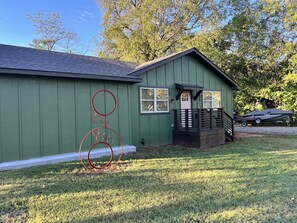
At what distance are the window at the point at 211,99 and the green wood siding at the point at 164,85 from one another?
282 mm

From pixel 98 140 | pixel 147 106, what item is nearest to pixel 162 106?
pixel 147 106

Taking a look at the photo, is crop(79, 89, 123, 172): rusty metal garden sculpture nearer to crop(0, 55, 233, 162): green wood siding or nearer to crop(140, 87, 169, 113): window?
crop(0, 55, 233, 162): green wood siding

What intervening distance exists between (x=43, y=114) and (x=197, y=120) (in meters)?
4.85

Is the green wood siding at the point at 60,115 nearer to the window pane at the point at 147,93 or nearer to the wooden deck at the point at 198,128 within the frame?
the window pane at the point at 147,93

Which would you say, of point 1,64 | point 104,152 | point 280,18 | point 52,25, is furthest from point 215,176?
point 52,25

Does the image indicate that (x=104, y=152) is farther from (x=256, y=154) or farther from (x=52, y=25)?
(x=52, y=25)

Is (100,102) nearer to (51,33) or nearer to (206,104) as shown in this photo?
(206,104)

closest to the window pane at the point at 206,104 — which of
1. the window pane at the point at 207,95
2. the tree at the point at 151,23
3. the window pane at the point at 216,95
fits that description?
the window pane at the point at 207,95

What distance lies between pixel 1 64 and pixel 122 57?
1531 cm

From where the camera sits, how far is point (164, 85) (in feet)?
29.4

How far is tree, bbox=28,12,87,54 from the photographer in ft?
75.3

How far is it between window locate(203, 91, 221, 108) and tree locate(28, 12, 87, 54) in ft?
62.2

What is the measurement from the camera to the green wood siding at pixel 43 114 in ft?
17.6

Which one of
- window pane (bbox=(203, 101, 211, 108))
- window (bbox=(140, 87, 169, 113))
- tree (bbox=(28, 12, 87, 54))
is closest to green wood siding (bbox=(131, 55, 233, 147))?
window (bbox=(140, 87, 169, 113))
